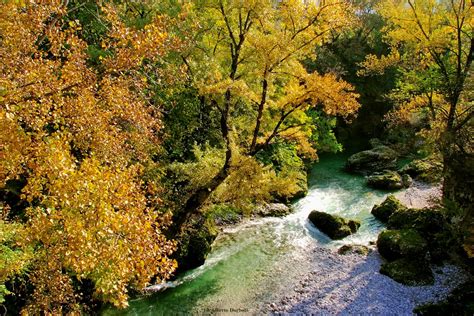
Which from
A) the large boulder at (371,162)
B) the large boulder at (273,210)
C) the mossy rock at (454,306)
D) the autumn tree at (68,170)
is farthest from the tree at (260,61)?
the large boulder at (371,162)

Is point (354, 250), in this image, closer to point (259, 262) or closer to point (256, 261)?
point (259, 262)

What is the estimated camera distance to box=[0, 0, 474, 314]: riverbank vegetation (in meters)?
5.91

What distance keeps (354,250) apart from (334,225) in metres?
2.08

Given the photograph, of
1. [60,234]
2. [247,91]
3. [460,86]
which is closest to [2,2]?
[60,234]

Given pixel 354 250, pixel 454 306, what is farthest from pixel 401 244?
pixel 454 306

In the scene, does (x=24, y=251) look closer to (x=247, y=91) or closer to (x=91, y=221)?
(x=91, y=221)

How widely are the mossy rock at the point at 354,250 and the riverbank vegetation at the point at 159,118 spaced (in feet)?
10.3

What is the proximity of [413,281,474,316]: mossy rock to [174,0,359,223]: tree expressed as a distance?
21.8 feet

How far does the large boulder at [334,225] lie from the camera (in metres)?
16.2

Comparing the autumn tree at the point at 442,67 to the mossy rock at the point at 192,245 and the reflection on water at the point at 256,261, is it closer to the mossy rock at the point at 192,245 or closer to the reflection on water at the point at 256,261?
the reflection on water at the point at 256,261

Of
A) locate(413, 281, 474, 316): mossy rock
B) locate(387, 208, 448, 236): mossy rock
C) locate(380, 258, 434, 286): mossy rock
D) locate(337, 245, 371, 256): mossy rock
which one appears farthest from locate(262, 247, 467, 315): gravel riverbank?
locate(387, 208, 448, 236): mossy rock

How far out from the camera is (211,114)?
1619cm

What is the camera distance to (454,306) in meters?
10.2

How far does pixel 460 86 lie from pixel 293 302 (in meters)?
10.2
